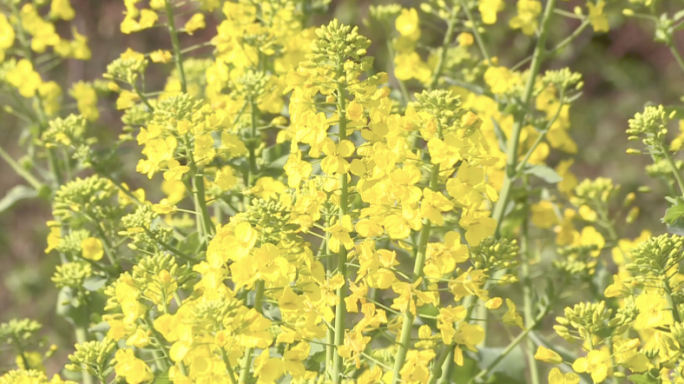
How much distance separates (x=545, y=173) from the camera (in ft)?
5.81

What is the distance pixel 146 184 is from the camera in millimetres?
4469

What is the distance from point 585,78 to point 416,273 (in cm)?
415

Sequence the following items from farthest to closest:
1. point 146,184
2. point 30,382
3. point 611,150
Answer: point 611,150 < point 146,184 < point 30,382

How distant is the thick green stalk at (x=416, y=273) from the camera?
3.69 ft

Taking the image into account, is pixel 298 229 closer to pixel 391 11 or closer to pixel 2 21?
pixel 391 11

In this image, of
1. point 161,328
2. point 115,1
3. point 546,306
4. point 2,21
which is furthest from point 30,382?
point 115,1

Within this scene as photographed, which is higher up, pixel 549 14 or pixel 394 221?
pixel 549 14

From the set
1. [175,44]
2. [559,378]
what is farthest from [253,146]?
[559,378]

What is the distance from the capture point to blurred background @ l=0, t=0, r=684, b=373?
4641 mm

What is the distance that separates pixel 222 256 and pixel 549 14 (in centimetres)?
112

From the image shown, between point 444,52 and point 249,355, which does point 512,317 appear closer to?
point 249,355

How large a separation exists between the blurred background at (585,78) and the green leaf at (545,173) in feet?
9.20

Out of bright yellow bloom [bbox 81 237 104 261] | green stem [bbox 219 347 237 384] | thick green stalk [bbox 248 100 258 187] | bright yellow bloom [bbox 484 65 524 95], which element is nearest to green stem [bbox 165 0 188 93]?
thick green stalk [bbox 248 100 258 187]

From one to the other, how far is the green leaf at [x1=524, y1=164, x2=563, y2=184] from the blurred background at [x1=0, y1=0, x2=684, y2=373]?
281 cm
